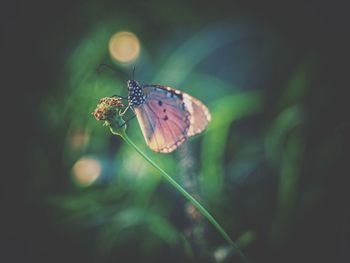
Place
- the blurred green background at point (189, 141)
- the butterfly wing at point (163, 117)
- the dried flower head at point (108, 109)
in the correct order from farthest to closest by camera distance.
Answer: the blurred green background at point (189, 141) → the butterfly wing at point (163, 117) → the dried flower head at point (108, 109)

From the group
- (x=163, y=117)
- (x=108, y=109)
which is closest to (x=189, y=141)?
(x=163, y=117)

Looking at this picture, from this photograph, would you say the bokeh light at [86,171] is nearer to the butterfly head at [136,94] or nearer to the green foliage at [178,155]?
the green foliage at [178,155]

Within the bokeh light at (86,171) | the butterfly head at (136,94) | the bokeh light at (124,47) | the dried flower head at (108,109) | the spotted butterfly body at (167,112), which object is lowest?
the dried flower head at (108,109)

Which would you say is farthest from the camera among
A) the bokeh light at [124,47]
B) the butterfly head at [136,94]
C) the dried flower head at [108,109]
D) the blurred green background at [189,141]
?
the bokeh light at [124,47]

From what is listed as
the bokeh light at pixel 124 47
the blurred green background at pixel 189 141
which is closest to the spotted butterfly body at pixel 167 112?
the blurred green background at pixel 189 141

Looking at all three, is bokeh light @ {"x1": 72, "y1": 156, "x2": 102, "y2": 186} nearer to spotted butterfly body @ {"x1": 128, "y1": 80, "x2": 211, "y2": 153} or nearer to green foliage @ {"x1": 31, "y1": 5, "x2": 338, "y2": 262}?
green foliage @ {"x1": 31, "y1": 5, "x2": 338, "y2": 262}
